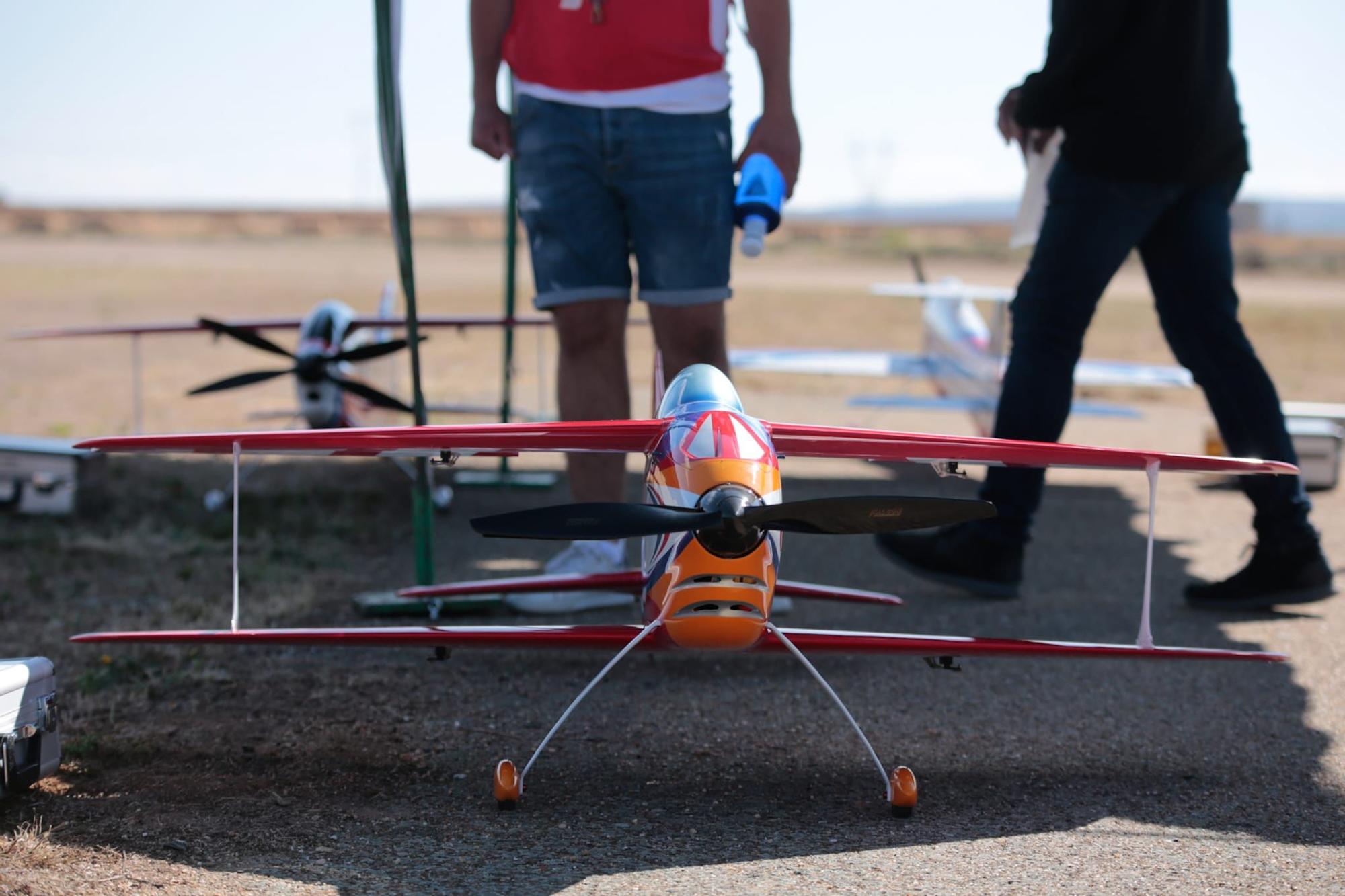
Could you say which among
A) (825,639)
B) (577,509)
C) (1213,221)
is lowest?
(825,639)

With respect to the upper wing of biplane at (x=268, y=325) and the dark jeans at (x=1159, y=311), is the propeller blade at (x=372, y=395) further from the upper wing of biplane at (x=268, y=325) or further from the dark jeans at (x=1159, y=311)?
the dark jeans at (x=1159, y=311)

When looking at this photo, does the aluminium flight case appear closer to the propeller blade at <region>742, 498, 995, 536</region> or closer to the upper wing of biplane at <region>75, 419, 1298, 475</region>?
the upper wing of biplane at <region>75, 419, 1298, 475</region>

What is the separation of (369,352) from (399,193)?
2544 mm

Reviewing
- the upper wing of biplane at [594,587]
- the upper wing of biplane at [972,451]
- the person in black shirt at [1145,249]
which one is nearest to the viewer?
the upper wing of biplane at [972,451]

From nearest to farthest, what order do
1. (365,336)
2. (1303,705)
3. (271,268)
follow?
1. (1303,705)
2. (365,336)
3. (271,268)

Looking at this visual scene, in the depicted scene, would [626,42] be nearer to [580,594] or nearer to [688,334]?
[688,334]

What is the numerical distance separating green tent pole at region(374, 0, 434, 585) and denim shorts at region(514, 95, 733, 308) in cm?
45

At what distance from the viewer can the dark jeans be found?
4141mm

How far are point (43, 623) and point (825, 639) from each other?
293 cm

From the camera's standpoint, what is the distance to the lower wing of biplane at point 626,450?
2650 millimetres

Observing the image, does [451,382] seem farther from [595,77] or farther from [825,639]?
[825,639]

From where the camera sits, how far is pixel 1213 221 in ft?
14.0

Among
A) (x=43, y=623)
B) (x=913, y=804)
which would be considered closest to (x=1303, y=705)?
(x=913, y=804)

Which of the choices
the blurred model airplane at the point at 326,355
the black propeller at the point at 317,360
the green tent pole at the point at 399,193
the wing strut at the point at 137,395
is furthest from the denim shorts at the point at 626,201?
the wing strut at the point at 137,395
